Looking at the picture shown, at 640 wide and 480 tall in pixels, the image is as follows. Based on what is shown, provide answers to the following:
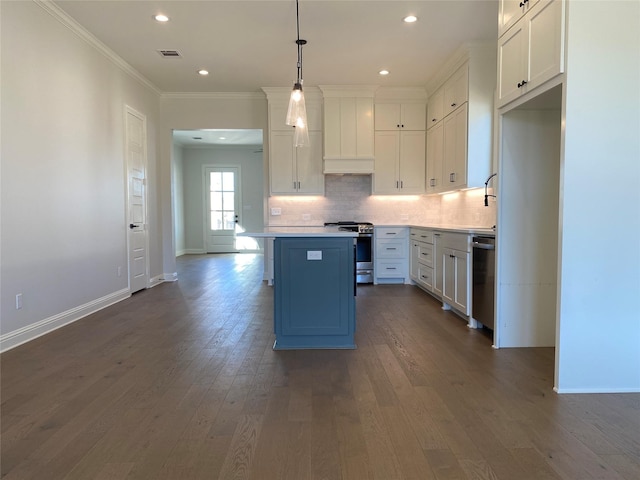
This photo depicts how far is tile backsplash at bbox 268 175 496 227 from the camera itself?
6352 millimetres

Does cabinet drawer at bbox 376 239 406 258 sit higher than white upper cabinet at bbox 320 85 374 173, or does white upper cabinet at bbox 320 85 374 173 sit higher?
white upper cabinet at bbox 320 85 374 173

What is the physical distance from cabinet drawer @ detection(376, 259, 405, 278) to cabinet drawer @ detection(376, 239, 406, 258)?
88mm

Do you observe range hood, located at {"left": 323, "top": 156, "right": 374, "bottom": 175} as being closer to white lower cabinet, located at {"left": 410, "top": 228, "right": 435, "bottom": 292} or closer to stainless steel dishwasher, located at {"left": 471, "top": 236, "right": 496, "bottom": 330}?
white lower cabinet, located at {"left": 410, "top": 228, "right": 435, "bottom": 292}

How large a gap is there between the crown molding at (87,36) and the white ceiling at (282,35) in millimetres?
61

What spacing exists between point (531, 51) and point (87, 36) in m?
4.17

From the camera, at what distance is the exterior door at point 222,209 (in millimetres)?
10891

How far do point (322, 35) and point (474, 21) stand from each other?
1509mm

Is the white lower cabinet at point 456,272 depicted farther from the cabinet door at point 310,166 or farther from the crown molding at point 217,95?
the crown molding at point 217,95

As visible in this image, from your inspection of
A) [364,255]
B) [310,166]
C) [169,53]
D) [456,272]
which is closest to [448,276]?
[456,272]

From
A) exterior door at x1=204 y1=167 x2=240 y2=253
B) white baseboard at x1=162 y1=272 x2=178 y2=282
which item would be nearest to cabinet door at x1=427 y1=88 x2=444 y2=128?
white baseboard at x1=162 y1=272 x2=178 y2=282

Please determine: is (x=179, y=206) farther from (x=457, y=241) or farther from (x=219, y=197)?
(x=457, y=241)

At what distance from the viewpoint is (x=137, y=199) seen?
17.8ft

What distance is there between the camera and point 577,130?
221cm

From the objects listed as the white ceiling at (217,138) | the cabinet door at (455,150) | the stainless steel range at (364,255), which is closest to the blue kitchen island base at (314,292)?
the cabinet door at (455,150)
